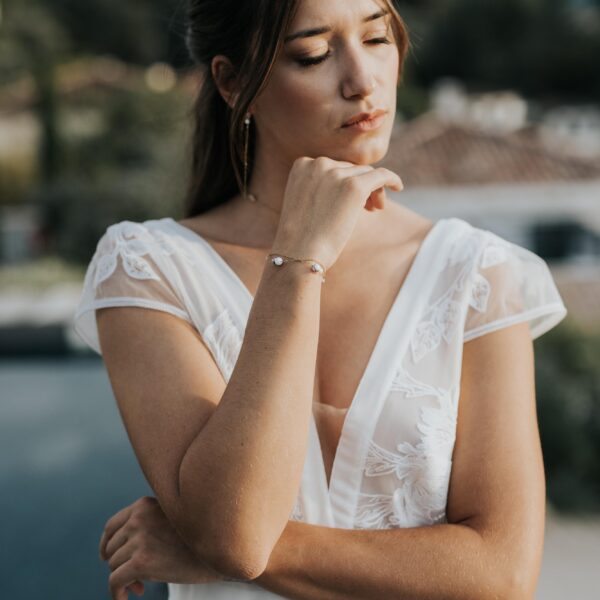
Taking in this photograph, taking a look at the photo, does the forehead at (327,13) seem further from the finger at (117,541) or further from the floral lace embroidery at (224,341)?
the finger at (117,541)

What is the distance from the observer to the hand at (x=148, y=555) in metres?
1.24

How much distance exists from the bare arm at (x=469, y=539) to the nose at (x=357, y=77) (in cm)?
45

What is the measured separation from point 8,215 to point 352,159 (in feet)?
63.6

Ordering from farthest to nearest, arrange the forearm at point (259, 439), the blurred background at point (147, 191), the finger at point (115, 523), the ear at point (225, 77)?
the blurred background at point (147, 191) → the ear at point (225, 77) → the finger at point (115, 523) → the forearm at point (259, 439)

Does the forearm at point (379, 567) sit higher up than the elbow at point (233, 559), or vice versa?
the elbow at point (233, 559)

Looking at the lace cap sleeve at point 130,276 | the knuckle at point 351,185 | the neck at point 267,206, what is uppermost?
the knuckle at point 351,185

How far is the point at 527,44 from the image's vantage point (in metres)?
33.1

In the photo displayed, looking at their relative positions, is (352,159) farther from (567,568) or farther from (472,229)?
(567,568)

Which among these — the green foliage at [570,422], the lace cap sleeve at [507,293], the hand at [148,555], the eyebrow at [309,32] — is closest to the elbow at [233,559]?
the hand at [148,555]

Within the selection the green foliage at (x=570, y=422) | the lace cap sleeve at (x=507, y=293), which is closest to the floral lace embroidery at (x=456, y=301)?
the lace cap sleeve at (x=507, y=293)

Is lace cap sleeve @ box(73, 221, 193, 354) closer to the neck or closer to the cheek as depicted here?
the neck

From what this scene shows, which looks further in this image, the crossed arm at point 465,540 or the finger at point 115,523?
the finger at point 115,523

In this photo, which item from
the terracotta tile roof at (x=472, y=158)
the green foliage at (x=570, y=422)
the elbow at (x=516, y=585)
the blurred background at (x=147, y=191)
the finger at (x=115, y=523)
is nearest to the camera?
the elbow at (x=516, y=585)

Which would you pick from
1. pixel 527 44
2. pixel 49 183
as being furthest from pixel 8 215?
pixel 527 44
